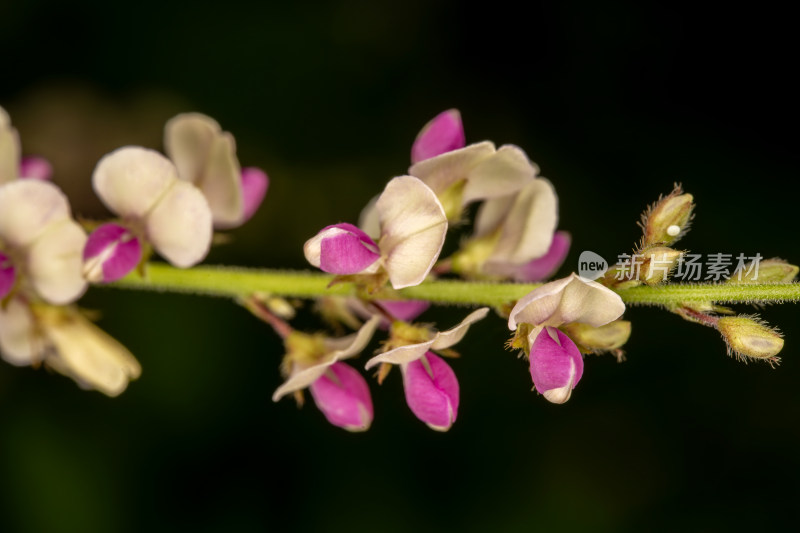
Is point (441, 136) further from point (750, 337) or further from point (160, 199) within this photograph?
point (750, 337)

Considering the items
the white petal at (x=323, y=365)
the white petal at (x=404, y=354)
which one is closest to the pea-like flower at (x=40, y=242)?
the white petal at (x=323, y=365)

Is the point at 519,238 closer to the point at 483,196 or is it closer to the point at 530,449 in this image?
the point at 483,196

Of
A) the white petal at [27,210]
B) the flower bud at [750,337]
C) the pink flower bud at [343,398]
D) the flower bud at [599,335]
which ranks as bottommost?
the pink flower bud at [343,398]

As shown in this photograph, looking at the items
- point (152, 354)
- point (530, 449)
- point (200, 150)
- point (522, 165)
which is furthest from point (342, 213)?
point (522, 165)

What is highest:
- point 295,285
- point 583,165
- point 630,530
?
point 583,165

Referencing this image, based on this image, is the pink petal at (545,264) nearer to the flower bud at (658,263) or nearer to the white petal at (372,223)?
the white petal at (372,223)

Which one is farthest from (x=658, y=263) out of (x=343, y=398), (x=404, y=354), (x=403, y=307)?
(x=343, y=398)

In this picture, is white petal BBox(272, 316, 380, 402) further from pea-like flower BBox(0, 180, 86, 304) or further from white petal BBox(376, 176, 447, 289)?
pea-like flower BBox(0, 180, 86, 304)

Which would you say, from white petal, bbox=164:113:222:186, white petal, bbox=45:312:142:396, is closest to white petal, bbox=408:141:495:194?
white petal, bbox=164:113:222:186
